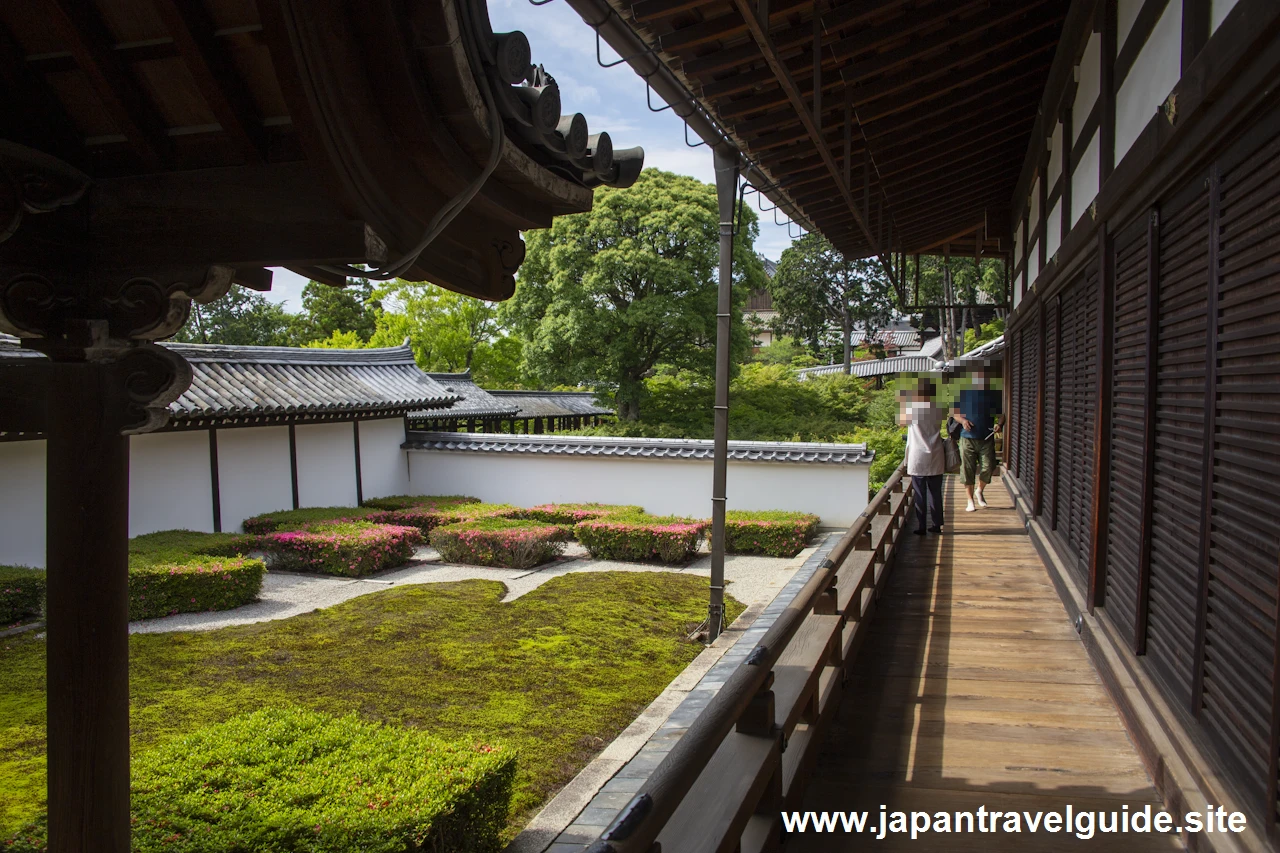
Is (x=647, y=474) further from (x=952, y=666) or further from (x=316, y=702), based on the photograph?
(x=952, y=666)

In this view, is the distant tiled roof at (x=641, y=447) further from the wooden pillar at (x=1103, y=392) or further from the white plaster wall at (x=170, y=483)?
the wooden pillar at (x=1103, y=392)

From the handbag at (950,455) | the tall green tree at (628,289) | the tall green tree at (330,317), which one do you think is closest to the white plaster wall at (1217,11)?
the handbag at (950,455)

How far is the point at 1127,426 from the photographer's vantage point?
4.15 m

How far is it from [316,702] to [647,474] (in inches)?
467

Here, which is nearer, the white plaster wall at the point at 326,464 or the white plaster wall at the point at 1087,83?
the white plaster wall at the point at 1087,83

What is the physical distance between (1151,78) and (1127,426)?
160 centimetres

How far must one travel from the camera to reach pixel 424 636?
939 centimetres

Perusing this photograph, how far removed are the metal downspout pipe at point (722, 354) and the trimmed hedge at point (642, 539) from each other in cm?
450

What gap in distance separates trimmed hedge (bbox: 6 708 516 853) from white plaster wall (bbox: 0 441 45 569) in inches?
353

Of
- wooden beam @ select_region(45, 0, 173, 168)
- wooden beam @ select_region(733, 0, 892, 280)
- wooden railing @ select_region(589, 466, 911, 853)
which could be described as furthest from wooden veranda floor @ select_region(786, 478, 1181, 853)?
wooden beam @ select_region(733, 0, 892, 280)

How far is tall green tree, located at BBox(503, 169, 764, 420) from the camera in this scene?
24.8 m

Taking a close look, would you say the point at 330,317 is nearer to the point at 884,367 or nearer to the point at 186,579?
Result: the point at 884,367

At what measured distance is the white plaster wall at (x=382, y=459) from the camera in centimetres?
1908

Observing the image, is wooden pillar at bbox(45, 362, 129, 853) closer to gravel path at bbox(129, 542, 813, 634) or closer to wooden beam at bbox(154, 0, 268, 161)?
wooden beam at bbox(154, 0, 268, 161)
